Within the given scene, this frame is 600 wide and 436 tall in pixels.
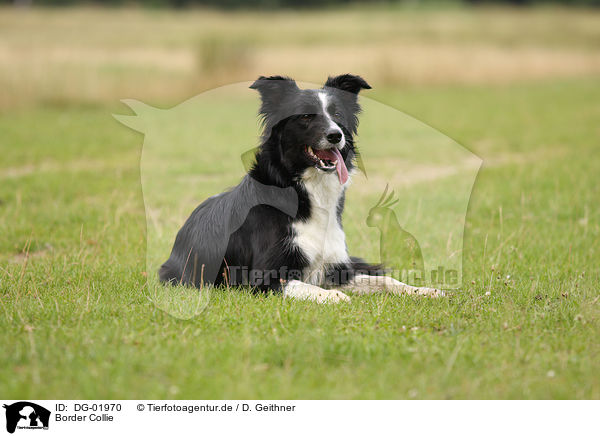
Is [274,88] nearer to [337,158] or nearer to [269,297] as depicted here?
[337,158]

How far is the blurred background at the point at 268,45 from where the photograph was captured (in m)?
19.3

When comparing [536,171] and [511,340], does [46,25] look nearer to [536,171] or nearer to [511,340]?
[536,171]

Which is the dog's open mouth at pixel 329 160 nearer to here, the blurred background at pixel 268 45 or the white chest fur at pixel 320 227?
the white chest fur at pixel 320 227

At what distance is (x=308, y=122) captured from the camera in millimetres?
5125

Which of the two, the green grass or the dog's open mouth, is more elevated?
the dog's open mouth

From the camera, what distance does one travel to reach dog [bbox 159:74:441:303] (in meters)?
5.17

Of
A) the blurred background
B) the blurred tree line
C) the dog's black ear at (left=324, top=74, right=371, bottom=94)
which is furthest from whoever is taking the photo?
the blurred tree line

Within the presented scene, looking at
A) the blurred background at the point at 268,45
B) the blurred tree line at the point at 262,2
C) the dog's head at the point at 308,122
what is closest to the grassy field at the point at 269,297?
the blurred background at the point at 268,45

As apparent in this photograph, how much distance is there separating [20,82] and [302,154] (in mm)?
15963

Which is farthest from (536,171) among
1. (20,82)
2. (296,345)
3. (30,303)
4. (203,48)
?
(20,82)

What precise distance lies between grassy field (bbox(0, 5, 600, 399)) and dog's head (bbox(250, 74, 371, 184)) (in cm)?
→ 125

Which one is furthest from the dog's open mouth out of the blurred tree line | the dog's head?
the blurred tree line

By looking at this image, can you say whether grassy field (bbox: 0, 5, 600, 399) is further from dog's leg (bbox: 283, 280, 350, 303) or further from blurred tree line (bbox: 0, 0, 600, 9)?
blurred tree line (bbox: 0, 0, 600, 9)
